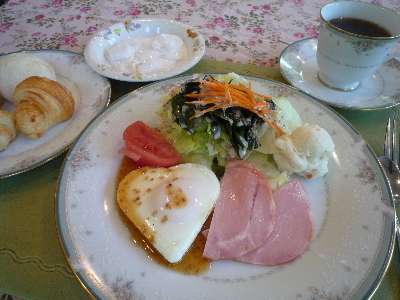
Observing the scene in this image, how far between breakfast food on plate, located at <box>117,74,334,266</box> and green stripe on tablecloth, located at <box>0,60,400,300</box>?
10.3 inches

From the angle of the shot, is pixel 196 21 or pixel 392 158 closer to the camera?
pixel 392 158

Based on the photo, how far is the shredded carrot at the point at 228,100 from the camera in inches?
51.8

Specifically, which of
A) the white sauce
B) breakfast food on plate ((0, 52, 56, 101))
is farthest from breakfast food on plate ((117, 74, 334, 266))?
breakfast food on plate ((0, 52, 56, 101))

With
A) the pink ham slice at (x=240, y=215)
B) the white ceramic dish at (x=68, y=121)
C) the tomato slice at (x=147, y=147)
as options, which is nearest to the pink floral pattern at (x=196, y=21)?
the white ceramic dish at (x=68, y=121)

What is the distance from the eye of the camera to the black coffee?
5.24 feet

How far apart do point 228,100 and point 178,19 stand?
119 centimetres

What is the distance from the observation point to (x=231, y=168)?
135 centimetres

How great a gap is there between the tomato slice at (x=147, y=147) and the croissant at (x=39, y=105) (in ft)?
1.15

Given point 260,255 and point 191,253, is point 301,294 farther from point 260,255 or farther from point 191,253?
point 191,253

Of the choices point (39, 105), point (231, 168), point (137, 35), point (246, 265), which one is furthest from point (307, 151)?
point (137, 35)

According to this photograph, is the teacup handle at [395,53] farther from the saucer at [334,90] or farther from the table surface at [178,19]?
the table surface at [178,19]

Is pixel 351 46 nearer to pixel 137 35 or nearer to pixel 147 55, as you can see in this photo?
pixel 147 55

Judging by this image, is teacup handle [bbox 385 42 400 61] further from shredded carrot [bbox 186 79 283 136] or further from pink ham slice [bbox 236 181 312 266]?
pink ham slice [bbox 236 181 312 266]

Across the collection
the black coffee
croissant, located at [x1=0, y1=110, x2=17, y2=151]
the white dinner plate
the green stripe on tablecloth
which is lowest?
the green stripe on tablecloth
